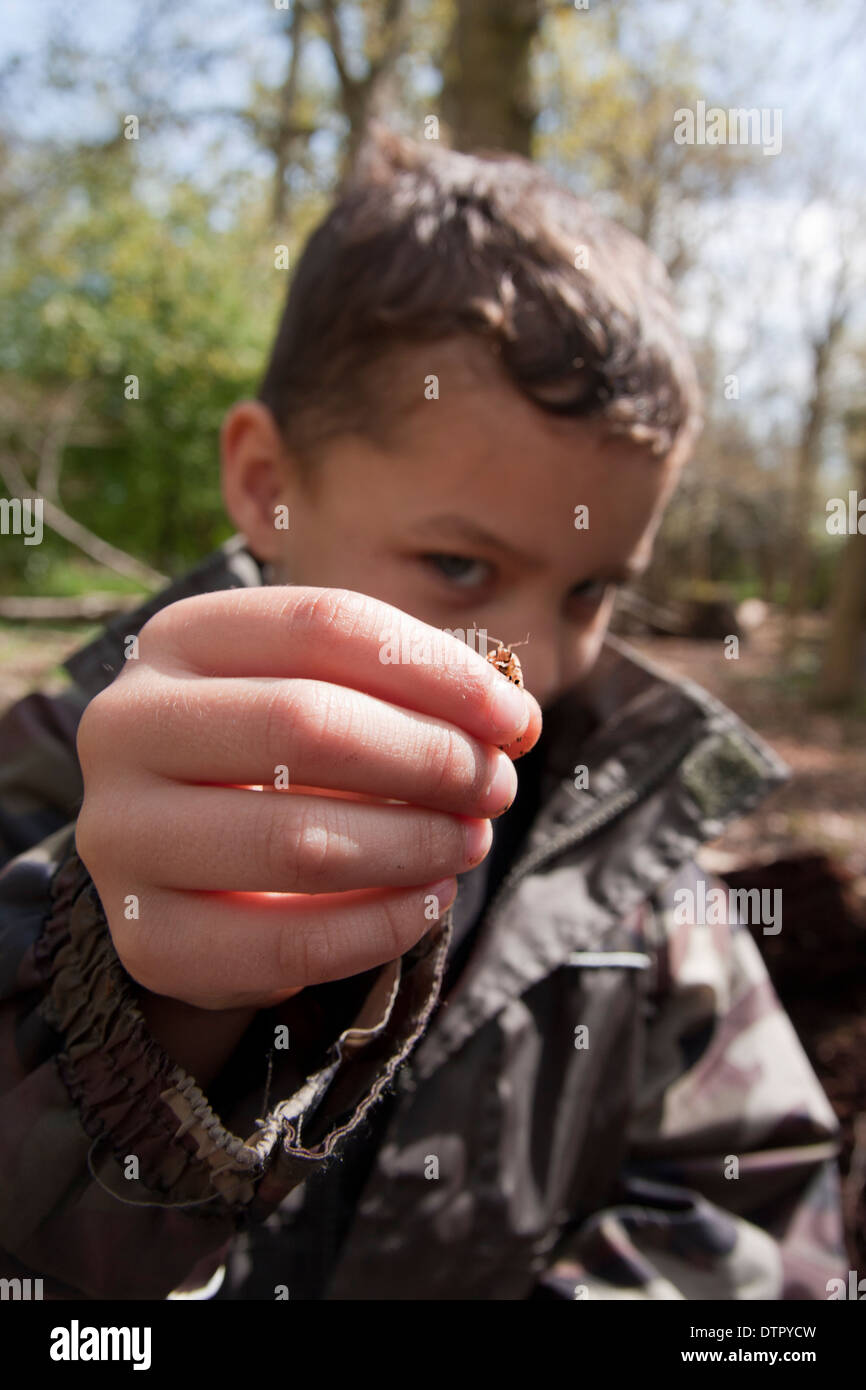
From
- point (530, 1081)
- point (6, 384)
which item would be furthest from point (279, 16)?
point (530, 1081)

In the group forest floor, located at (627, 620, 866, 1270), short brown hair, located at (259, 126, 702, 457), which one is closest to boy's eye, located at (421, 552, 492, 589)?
short brown hair, located at (259, 126, 702, 457)

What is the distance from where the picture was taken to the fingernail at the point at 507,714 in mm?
591

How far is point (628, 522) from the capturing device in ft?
4.00

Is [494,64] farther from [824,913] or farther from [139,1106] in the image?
[139,1106]

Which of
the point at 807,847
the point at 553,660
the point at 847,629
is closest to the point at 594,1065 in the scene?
the point at 553,660

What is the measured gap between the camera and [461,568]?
108 cm

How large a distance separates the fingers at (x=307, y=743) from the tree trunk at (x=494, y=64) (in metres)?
4.96

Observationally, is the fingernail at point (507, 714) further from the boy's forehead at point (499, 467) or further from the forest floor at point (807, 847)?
the forest floor at point (807, 847)

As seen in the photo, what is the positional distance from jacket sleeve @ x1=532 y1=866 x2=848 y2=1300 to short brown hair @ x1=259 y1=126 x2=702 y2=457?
3.18ft

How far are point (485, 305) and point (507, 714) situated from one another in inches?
33.3

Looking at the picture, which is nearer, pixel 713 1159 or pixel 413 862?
pixel 413 862

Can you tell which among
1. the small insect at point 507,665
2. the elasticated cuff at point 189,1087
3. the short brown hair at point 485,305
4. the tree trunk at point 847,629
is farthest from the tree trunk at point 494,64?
the tree trunk at point 847,629

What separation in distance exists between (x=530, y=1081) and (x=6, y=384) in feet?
41.4
